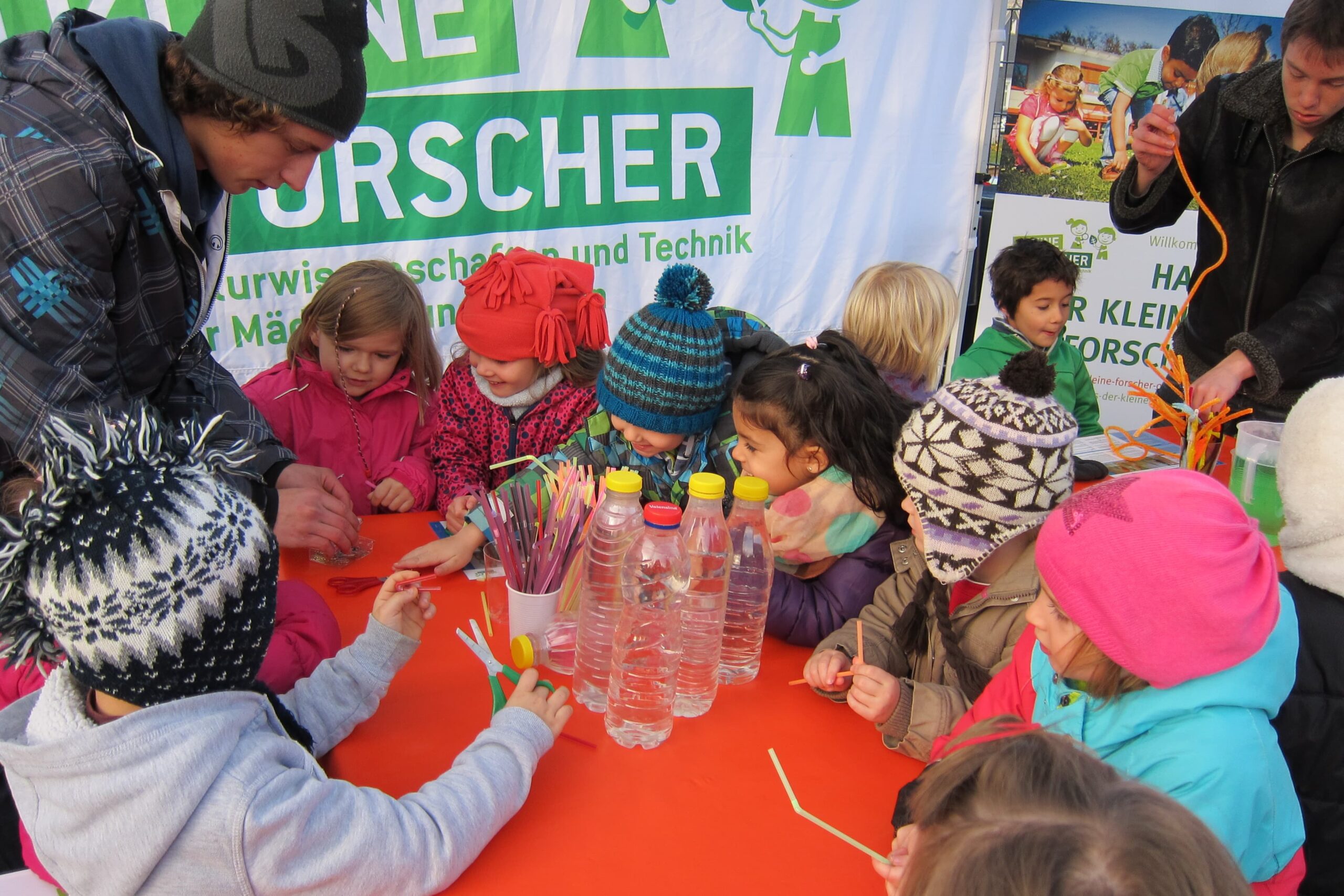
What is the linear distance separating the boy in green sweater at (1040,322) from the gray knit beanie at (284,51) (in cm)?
242

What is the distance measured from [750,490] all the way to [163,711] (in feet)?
2.85

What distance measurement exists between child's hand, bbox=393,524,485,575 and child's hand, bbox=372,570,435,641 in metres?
0.44

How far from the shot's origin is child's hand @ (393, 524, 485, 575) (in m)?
1.87

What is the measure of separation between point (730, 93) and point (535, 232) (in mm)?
1027

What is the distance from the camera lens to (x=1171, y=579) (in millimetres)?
1033

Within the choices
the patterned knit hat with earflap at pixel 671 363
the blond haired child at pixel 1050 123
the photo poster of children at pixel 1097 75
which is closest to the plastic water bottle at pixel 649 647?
the patterned knit hat with earflap at pixel 671 363

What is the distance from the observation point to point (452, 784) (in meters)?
1.12

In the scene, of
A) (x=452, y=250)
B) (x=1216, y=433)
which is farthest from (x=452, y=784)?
(x=452, y=250)

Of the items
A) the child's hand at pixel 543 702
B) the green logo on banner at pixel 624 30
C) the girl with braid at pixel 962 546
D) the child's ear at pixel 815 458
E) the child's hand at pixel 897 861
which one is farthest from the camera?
the green logo on banner at pixel 624 30

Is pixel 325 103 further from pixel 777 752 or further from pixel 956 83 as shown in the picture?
pixel 956 83

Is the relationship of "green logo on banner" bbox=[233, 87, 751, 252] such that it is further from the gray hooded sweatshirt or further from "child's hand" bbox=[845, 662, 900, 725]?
"child's hand" bbox=[845, 662, 900, 725]

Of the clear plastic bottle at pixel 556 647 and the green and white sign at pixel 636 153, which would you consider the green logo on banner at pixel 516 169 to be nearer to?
the green and white sign at pixel 636 153

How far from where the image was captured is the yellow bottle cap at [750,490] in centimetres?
144

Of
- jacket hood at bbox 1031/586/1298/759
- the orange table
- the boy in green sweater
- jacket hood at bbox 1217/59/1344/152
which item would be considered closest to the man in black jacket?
jacket hood at bbox 1217/59/1344/152
